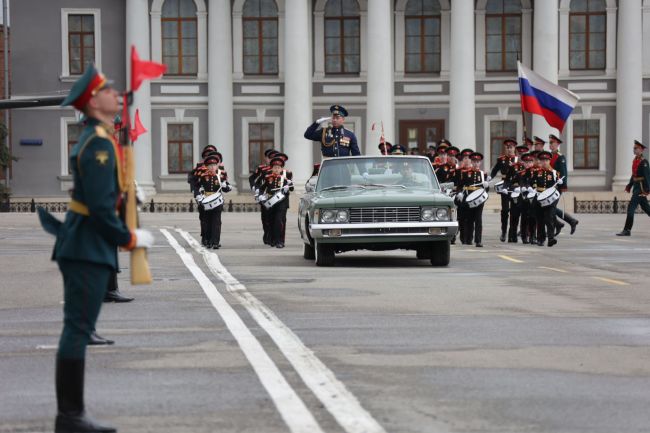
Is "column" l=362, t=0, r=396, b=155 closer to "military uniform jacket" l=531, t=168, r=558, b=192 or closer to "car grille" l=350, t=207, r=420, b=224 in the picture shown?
"military uniform jacket" l=531, t=168, r=558, b=192

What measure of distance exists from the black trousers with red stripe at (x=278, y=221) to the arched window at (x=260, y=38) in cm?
3484

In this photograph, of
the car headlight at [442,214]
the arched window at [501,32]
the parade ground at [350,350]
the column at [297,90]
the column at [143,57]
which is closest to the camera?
the parade ground at [350,350]

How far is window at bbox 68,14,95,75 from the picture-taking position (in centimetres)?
6288

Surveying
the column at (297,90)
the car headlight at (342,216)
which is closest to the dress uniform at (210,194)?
the car headlight at (342,216)

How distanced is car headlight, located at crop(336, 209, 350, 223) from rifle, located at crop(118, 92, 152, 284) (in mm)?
12728

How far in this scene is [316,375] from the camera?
32.2 ft

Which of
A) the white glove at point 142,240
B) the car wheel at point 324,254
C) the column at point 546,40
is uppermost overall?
the column at point 546,40

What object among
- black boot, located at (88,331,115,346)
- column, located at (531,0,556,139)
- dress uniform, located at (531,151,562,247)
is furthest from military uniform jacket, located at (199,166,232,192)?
column, located at (531,0,556,139)

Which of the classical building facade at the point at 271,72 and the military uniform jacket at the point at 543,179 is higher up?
the classical building facade at the point at 271,72

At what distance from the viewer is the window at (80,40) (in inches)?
2475

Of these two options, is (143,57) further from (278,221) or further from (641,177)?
(278,221)

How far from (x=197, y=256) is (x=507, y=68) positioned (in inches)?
1555

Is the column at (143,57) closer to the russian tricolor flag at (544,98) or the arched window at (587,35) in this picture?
the arched window at (587,35)

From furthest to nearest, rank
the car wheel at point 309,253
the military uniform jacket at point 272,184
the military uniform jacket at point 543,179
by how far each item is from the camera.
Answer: the military uniform jacket at point 272,184
the military uniform jacket at point 543,179
the car wheel at point 309,253
